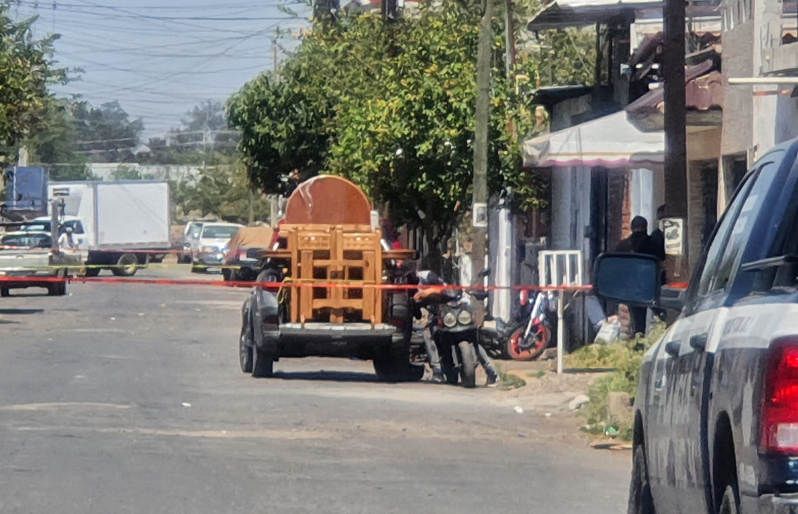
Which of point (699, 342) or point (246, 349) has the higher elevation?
point (699, 342)

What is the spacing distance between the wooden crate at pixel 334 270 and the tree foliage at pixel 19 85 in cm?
1410

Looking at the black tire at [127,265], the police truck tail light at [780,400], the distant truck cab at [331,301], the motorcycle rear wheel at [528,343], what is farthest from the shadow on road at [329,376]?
the black tire at [127,265]

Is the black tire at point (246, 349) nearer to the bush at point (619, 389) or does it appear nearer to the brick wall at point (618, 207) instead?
the bush at point (619, 389)

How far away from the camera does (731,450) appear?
474cm

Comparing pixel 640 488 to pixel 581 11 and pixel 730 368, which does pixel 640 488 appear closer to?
pixel 730 368

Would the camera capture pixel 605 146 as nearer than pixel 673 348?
No

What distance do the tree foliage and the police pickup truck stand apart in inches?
1015

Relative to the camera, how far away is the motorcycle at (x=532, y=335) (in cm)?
2173

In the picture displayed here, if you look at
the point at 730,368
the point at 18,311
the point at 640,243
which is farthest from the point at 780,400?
the point at 18,311

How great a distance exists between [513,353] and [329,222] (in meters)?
3.70

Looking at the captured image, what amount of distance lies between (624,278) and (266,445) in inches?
246

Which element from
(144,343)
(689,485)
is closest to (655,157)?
(144,343)

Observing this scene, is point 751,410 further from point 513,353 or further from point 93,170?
point 93,170

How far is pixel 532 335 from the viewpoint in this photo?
21.9 meters
